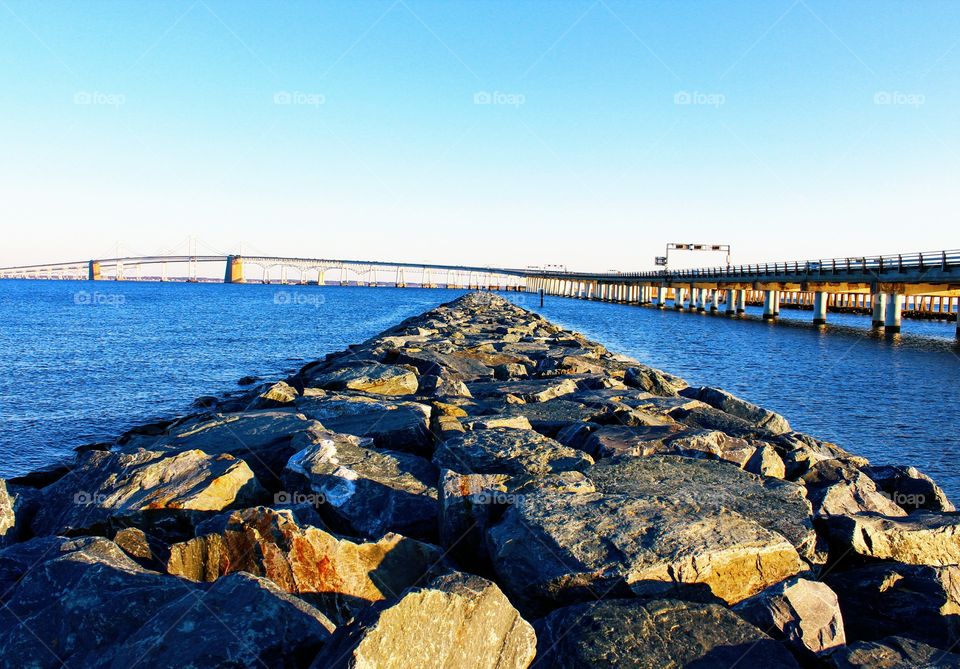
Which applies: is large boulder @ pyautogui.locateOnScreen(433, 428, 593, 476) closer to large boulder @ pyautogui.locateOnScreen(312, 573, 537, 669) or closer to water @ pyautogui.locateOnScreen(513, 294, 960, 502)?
large boulder @ pyautogui.locateOnScreen(312, 573, 537, 669)

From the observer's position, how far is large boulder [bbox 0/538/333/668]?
3.24 m

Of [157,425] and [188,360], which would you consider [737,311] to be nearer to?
[188,360]

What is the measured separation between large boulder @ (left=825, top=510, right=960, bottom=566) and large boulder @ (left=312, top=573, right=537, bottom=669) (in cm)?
299

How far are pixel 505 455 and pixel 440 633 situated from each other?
11.8 feet

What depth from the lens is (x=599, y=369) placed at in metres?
15.5

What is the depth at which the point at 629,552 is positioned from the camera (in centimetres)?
440

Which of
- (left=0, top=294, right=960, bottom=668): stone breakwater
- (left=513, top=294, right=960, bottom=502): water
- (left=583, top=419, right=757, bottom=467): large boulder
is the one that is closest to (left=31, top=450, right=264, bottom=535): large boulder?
(left=0, top=294, right=960, bottom=668): stone breakwater

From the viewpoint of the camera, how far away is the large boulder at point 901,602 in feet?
13.4

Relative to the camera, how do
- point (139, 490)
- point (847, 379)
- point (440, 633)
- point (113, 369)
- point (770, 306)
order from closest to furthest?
point (440, 633) < point (139, 490) < point (847, 379) < point (113, 369) < point (770, 306)

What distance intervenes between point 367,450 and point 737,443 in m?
4.36

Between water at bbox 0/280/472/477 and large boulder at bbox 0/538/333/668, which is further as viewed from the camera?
water at bbox 0/280/472/477

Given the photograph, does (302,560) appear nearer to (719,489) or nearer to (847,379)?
(719,489)

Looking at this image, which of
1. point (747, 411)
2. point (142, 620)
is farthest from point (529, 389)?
point (142, 620)

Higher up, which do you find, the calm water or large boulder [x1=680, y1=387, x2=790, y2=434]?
large boulder [x1=680, y1=387, x2=790, y2=434]
